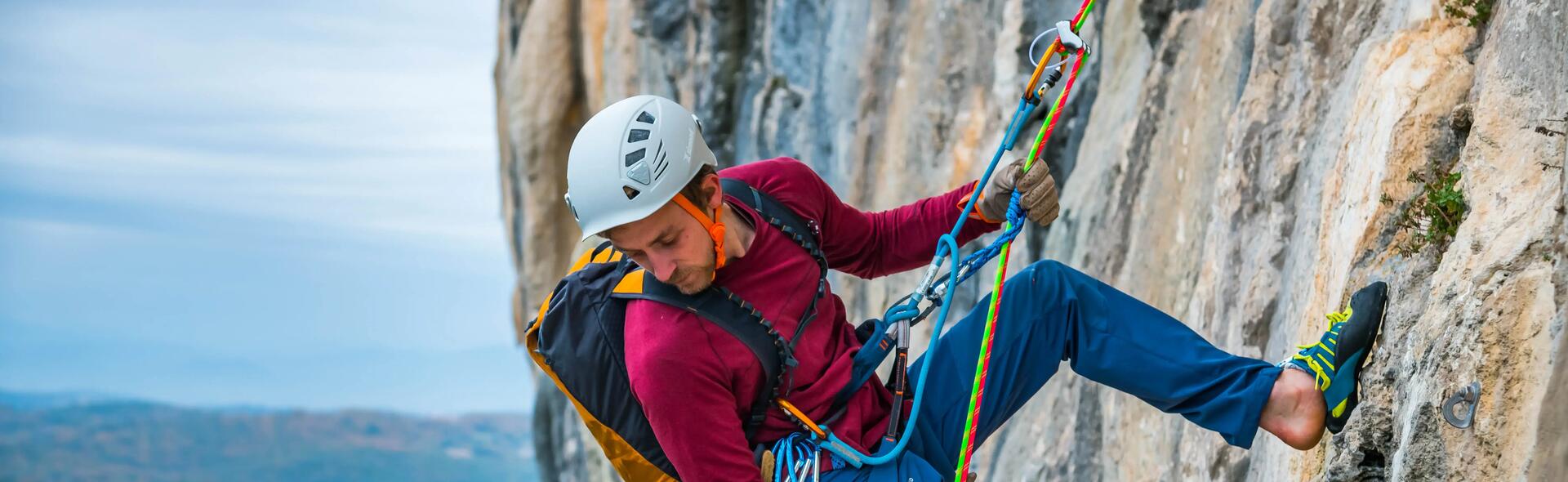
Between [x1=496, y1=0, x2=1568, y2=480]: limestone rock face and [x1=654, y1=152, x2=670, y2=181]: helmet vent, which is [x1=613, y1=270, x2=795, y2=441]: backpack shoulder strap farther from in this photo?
[x1=496, y1=0, x2=1568, y2=480]: limestone rock face

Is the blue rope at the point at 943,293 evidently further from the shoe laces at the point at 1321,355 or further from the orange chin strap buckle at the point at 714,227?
the shoe laces at the point at 1321,355

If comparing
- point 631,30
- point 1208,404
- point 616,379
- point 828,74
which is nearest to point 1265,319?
point 1208,404

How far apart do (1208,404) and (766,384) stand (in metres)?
1.19

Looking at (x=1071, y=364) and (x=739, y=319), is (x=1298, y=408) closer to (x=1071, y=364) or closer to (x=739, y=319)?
(x=1071, y=364)

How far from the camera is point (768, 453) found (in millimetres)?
3670

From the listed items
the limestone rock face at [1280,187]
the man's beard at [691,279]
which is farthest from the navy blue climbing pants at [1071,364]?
the man's beard at [691,279]

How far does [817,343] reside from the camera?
384cm

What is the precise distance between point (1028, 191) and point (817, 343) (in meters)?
0.76

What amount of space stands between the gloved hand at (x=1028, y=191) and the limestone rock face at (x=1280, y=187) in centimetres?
92

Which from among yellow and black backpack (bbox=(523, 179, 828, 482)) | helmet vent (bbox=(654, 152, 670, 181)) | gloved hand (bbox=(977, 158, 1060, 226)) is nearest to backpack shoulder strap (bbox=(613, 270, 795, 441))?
yellow and black backpack (bbox=(523, 179, 828, 482))

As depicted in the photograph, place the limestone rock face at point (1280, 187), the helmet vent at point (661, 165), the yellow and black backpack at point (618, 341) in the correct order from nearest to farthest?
the limestone rock face at point (1280, 187)
the helmet vent at point (661, 165)
the yellow and black backpack at point (618, 341)

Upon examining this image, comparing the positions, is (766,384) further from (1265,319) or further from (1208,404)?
(1265,319)

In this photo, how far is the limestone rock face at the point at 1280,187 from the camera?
9.84 feet

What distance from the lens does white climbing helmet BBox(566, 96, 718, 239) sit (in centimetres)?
340
